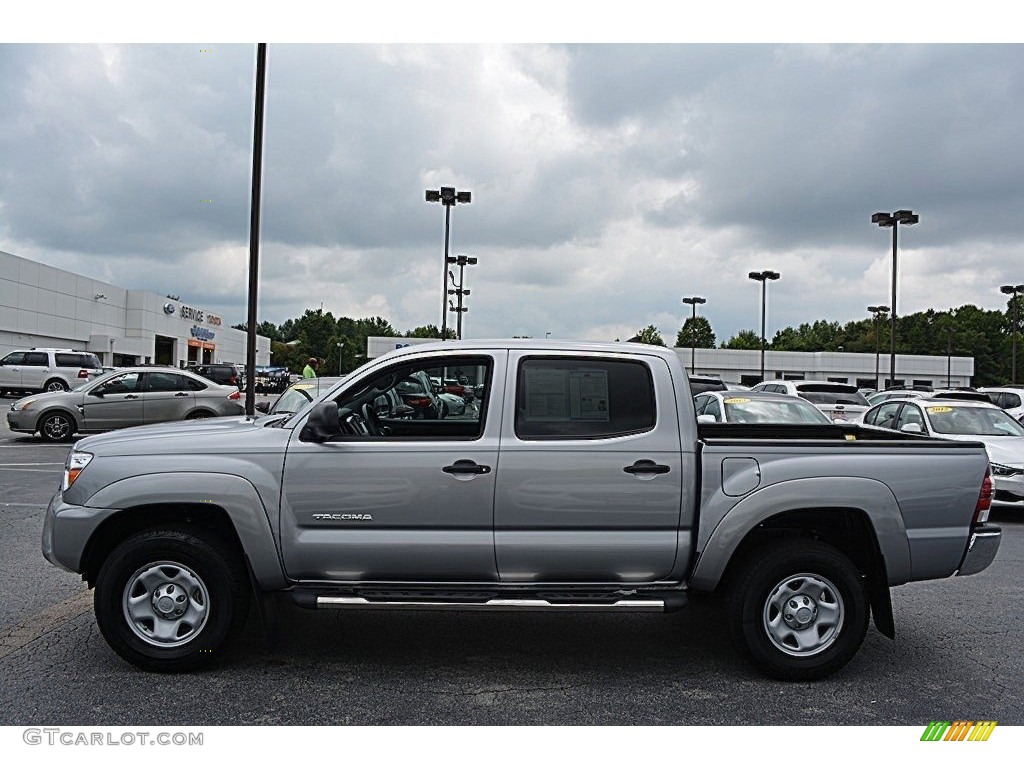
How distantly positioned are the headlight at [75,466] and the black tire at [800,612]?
3.85 meters

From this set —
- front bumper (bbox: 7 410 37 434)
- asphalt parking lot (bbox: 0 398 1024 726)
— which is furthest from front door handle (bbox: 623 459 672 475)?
front bumper (bbox: 7 410 37 434)

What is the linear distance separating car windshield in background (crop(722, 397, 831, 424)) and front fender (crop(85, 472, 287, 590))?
898 cm

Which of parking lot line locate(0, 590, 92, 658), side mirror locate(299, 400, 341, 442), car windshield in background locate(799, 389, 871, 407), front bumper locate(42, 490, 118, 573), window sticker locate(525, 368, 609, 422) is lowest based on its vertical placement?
parking lot line locate(0, 590, 92, 658)

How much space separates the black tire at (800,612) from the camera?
497 centimetres

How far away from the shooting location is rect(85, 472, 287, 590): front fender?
16.2 feet

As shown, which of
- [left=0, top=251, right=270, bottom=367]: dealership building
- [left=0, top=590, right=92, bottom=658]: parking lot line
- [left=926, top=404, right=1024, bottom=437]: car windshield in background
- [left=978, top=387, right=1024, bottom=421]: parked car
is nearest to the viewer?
[left=0, top=590, right=92, bottom=658]: parking lot line

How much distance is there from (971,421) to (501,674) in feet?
32.2

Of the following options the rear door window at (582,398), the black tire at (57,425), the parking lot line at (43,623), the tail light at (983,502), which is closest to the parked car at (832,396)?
the black tire at (57,425)

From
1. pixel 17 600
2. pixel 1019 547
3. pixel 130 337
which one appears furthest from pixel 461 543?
pixel 130 337

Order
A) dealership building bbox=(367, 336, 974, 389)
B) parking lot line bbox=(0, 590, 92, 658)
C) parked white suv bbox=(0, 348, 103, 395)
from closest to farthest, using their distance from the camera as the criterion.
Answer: parking lot line bbox=(0, 590, 92, 658)
parked white suv bbox=(0, 348, 103, 395)
dealership building bbox=(367, 336, 974, 389)

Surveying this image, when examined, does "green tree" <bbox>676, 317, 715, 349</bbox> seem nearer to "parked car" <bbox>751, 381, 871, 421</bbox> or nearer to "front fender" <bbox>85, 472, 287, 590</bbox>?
"parked car" <bbox>751, 381, 871, 421</bbox>

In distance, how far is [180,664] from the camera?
495cm

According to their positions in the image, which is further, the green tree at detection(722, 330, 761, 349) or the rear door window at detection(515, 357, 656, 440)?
the green tree at detection(722, 330, 761, 349)

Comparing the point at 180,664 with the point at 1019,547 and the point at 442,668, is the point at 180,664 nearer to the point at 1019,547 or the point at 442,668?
the point at 442,668
